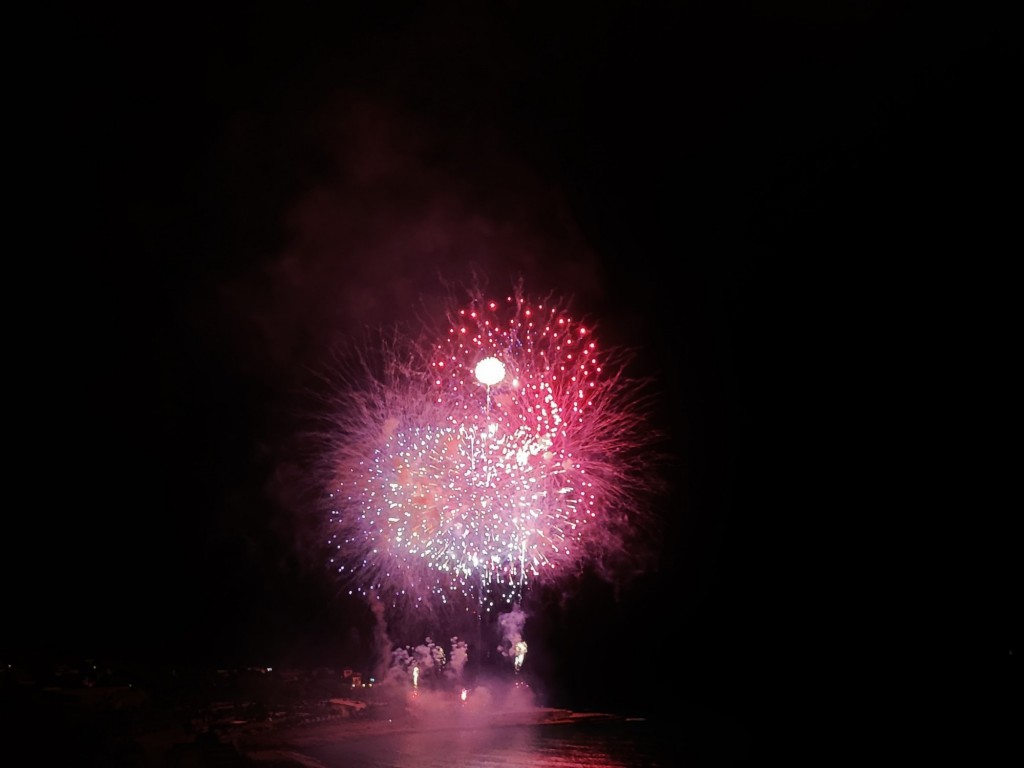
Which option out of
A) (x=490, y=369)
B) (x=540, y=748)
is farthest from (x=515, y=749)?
(x=490, y=369)

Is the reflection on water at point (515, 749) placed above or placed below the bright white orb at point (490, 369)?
below

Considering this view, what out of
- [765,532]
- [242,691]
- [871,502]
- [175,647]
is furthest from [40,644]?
[871,502]

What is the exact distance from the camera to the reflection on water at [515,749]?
16.2 meters

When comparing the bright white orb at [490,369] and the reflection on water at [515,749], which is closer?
the bright white orb at [490,369]

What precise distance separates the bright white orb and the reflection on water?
703cm

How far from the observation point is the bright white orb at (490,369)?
15008 millimetres

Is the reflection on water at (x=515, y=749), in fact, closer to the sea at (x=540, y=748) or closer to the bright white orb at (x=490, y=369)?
the sea at (x=540, y=748)

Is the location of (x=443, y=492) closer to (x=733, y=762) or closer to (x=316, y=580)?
(x=733, y=762)

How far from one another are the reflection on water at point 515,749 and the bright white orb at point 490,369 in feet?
23.1

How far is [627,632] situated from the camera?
3581 centimetres

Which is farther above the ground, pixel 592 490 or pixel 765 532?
pixel 765 532

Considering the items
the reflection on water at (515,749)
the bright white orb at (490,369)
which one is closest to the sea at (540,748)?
the reflection on water at (515,749)

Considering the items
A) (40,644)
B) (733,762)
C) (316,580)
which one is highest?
(316,580)

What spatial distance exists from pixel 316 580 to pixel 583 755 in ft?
44.3
